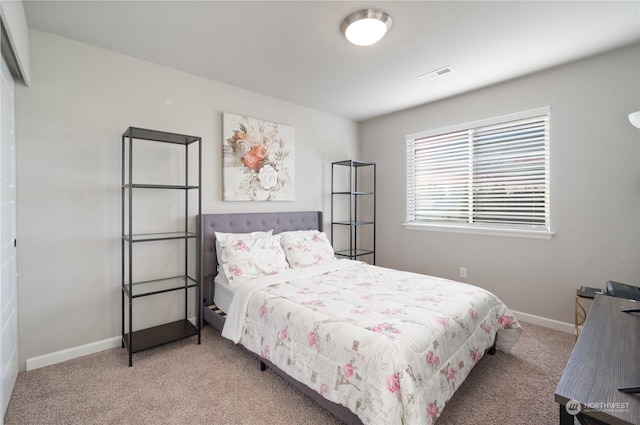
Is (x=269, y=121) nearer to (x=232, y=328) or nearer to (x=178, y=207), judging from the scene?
(x=178, y=207)

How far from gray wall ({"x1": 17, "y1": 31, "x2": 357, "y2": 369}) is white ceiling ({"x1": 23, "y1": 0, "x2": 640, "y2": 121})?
0.21m

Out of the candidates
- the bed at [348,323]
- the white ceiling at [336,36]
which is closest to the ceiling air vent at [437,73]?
the white ceiling at [336,36]

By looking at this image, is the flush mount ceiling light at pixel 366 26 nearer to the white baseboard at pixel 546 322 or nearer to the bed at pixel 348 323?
the bed at pixel 348 323

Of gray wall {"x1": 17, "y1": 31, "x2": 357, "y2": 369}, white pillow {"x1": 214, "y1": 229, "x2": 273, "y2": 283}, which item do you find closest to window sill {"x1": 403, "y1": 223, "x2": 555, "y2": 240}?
white pillow {"x1": 214, "y1": 229, "x2": 273, "y2": 283}

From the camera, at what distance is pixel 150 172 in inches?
108

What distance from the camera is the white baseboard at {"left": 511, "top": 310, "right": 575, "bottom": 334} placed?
2.85 m

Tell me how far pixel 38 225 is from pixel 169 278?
106 cm

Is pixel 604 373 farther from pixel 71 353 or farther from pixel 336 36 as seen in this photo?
pixel 71 353

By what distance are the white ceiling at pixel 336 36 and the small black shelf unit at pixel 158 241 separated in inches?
29.6

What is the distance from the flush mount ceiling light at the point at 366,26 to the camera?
2.03m

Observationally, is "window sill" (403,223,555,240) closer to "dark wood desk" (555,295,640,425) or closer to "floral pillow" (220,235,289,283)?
"dark wood desk" (555,295,640,425)

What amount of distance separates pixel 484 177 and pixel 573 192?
0.84 meters

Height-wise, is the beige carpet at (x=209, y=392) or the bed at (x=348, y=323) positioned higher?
the bed at (x=348, y=323)

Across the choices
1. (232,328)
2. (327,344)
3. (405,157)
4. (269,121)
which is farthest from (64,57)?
(405,157)
